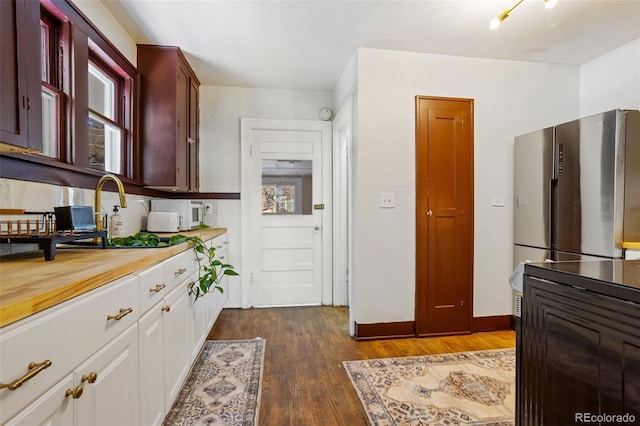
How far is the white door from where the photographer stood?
3.52 meters

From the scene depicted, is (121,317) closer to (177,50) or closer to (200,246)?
(200,246)

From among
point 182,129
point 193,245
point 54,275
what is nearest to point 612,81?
point 193,245

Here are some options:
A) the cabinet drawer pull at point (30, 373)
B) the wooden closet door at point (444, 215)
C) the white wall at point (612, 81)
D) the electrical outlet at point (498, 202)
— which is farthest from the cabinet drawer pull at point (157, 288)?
the white wall at point (612, 81)

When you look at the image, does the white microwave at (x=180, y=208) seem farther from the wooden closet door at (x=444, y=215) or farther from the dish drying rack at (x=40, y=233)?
the wooden closet door at (x=444, y=215)

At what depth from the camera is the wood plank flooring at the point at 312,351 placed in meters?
1.71

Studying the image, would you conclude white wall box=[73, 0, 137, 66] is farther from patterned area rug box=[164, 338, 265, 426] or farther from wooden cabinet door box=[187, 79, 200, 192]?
patterned area rug box=[164, 338, 265, 426]

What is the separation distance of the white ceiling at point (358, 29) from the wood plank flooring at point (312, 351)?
94.9 inches

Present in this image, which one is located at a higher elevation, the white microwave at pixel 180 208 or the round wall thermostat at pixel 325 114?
the round wall thermostat at pixel 325 114

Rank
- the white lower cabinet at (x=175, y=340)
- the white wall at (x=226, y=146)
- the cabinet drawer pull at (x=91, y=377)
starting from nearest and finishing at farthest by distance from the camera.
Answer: the cabinet drawer pull at (x=91, y=377), the white lower cabinet at (x=175, y=340), the white wall at (x=226, y=146)

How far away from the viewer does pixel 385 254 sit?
2697mm

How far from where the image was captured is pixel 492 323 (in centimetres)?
288

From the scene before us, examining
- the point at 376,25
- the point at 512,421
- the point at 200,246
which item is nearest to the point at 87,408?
the point at 200,246

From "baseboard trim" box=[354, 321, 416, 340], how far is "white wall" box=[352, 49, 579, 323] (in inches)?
2.0

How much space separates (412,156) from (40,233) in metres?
2.47
